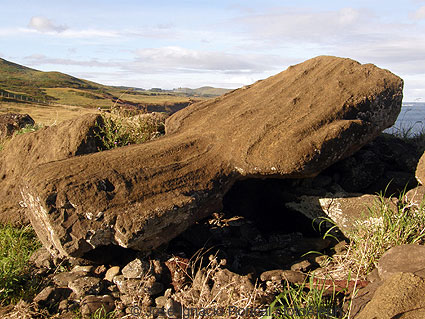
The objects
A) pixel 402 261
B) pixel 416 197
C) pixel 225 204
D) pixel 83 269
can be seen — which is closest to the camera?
pixel 402 261

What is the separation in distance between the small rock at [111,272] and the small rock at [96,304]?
0.34 m

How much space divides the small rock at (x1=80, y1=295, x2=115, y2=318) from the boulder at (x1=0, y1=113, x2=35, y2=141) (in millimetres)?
8238

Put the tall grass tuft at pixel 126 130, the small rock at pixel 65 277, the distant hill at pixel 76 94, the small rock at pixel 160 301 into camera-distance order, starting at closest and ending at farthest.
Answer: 1. the small rock at pixel 160 301
2. the small rock at pixel 65 277
3. the tall grass tuft at pixel 126 130
4. the distant hill at pixel 76 94

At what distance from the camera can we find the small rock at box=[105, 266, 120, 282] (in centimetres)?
493

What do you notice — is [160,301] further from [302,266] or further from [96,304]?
[302,266]

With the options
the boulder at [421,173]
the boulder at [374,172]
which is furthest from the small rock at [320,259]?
the boulder at [421,173]

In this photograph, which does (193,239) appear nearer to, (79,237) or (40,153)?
(79,237)

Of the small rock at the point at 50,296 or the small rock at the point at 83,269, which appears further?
the small rock at the point at 83,269

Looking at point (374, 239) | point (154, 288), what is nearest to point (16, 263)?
point (154, 288)

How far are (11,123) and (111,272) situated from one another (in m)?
8.69

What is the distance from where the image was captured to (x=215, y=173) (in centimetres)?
531

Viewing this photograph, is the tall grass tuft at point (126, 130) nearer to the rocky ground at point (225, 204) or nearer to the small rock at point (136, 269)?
the rocky ground at point (225, 204)

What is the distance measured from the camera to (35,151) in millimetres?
7180

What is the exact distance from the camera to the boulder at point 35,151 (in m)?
6.50
